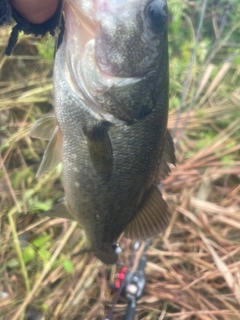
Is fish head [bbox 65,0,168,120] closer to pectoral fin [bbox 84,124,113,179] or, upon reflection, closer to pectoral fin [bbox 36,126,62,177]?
pectoral fin [bbox 84,124,113,179]

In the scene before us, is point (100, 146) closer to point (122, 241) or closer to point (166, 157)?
point (166, 157)

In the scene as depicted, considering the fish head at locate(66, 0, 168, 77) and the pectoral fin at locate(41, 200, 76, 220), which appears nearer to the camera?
the fish head at locate(66, 0, 168, 77)

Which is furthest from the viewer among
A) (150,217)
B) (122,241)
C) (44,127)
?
(122,241)

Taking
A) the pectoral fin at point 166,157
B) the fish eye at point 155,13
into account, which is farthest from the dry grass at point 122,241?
the fish eye at point 155,13

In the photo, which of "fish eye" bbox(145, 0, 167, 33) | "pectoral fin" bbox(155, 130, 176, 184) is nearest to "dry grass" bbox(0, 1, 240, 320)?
"pectoral fin" bbox(155, 130, 176, 184)

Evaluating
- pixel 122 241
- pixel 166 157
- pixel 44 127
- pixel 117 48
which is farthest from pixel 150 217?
pixel 122 241

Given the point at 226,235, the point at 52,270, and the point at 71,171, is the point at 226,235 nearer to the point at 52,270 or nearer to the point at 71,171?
the point at 52,270
